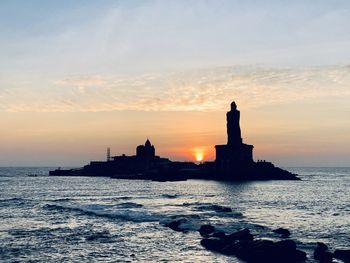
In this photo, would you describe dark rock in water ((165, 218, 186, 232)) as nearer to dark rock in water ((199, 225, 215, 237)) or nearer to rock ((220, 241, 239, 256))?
dark rock in water ((199, 225, 215, 237))

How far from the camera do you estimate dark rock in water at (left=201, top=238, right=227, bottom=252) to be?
40.8 meters

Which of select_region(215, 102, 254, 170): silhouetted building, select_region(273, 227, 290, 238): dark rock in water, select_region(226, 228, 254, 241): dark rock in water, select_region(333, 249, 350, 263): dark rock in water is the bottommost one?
select_region(333, 249, 350, 263): dark rock in water

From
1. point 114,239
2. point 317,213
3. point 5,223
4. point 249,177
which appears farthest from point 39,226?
point 249,177

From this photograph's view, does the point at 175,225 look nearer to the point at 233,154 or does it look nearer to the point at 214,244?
the point at 214,244

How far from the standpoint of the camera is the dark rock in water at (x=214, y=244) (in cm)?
4078

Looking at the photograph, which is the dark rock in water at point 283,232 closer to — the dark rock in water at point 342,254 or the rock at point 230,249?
the rock at point 230,249

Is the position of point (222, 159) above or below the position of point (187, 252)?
above

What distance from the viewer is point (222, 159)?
197 meters

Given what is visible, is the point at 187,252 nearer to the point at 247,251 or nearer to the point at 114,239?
the point at 247,251

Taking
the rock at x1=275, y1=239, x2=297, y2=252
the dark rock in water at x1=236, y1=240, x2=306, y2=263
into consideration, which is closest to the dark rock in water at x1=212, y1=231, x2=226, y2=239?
the dark rock in water at x1=236, y1=240, x2=306, y2=263

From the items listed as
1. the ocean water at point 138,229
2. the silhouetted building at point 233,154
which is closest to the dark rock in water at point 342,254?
the ocean water at point 138,229

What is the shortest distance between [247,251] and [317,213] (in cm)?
3457

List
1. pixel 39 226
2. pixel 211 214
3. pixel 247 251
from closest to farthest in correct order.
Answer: pixel 247 251 → pixel 39 226 → pixel 211 214

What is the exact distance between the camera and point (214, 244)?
41406 millimetres
